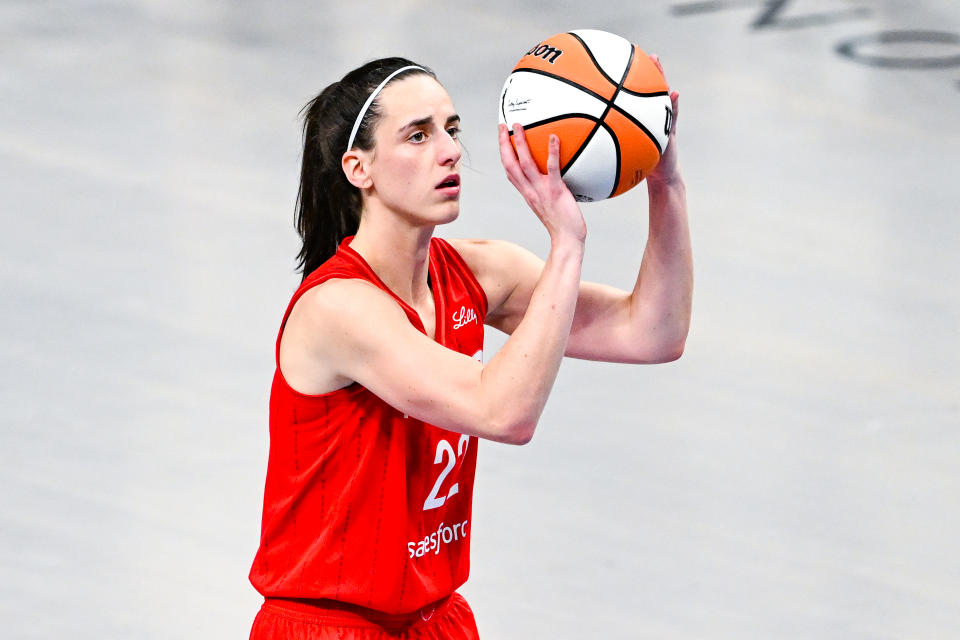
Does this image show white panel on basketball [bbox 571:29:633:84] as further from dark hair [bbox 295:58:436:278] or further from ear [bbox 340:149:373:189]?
ear [bbox 340:149:373:189]

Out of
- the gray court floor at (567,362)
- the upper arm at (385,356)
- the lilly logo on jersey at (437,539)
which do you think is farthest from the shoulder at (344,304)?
the gray court floor at (567,362)

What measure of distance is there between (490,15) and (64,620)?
13.9 ft

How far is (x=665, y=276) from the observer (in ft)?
9.03

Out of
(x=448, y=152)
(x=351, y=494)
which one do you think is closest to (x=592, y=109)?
(x=448, y=152)

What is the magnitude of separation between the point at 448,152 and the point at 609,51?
1.21 feet

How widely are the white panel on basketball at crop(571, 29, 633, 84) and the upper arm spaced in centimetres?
61

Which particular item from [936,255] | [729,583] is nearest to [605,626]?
[729,583]

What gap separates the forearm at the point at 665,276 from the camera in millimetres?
2713

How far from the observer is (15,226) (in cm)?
501

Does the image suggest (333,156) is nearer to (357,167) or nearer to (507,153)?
(357,167)

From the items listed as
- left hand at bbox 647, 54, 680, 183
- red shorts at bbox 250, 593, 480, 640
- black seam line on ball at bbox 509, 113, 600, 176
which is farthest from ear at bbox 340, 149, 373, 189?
red shorts at bbox 250, 593, 480, 640

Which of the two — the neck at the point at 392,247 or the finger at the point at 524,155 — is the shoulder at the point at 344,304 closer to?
the neck at the point at 392,247

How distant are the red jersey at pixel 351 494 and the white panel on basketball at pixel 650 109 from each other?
0.57m

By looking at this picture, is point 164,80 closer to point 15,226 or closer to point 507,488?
point 15,226
